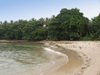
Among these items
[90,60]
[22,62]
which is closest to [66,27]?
[22,62]

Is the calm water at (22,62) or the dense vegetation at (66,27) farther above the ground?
the dense vegetation at (66,27)

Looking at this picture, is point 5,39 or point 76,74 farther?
point 5,39

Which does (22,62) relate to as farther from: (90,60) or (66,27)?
(66,27)

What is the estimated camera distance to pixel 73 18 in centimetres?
3534

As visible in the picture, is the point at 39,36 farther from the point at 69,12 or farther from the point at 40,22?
the point at 69,12

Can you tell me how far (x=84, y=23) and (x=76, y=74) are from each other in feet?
108

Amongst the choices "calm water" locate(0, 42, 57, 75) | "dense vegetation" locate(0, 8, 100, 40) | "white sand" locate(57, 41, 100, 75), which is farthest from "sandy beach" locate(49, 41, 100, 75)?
"dense vegetation" locate(0, 8, 100, 40)

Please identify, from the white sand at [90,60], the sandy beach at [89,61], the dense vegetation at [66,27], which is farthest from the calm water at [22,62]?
the dense vegetation at [66,27]

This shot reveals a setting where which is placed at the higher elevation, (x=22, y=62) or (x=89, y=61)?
(x=89, y=61)

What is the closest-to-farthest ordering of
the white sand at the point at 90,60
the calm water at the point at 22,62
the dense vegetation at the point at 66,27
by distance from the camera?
the white sand at the point at 90,60 → the calm water at the point at 22,62 → the dense vegetation at the point at 66,27

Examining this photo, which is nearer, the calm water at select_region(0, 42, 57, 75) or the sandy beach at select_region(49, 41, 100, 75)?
the sandy beach at select_region(49, 41, 100, 75)

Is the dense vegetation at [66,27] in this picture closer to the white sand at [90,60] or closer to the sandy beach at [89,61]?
the white sand at [90,60]

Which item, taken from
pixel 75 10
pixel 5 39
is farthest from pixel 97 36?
pixel 5 39

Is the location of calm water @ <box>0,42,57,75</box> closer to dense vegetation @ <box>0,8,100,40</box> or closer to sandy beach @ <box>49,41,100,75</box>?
sandy beach @ <box>49,41,100,75</box>
